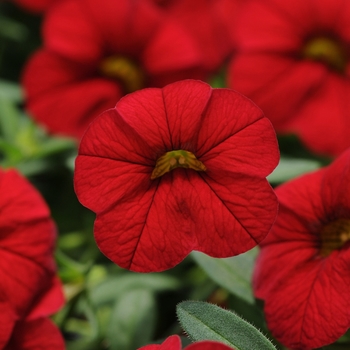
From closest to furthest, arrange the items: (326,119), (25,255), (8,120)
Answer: (25,255)
(326,119)
(8,120)

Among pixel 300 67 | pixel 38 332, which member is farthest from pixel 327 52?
pixel 38 332

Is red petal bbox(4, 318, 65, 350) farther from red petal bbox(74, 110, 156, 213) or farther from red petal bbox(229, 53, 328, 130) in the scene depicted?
red petal bbox(229, 53, 328, 130)

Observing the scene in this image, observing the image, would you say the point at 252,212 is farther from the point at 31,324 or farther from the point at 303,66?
the point at 303,66

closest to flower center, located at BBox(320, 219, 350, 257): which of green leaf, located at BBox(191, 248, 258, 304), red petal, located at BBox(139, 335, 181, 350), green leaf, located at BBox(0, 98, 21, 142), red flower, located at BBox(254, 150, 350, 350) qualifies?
red flower, located at BBox(254, 150, 350, 350)

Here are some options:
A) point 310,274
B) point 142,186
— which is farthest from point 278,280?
point 142,186

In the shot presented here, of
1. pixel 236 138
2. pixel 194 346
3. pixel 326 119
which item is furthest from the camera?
pixel 326 119

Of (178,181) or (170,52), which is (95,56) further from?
(178,181)

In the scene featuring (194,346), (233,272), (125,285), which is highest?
(194,346)
